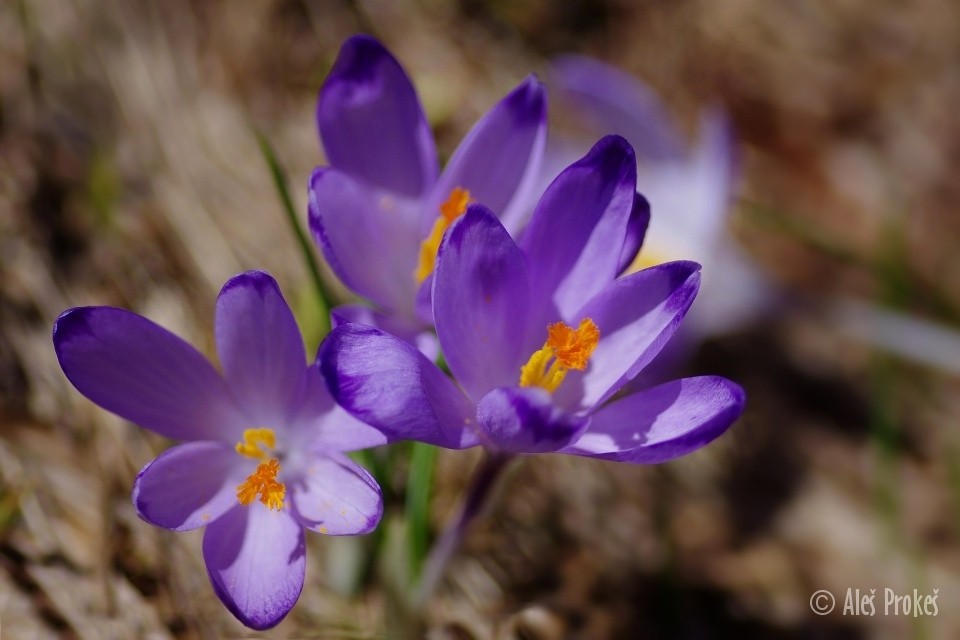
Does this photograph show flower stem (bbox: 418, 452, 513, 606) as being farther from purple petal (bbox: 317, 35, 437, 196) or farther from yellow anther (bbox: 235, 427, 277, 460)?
purple petal (bbox: 317, 35, 437, 196)

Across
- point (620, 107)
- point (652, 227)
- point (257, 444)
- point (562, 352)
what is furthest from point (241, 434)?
point (652, 227)

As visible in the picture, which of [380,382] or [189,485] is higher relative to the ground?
[380,382]

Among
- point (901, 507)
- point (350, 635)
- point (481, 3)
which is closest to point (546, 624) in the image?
point (350, 635)

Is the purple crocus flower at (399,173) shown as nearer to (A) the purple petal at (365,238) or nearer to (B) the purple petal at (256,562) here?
(A) the purple petal at (365,238)

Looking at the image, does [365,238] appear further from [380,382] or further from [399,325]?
[380,382]

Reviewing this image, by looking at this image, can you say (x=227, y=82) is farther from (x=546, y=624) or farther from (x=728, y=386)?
(x=728, y=386)

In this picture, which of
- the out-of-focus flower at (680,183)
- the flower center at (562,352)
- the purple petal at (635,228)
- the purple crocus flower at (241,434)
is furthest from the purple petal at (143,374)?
the out-of-focus flower at (680,183)
